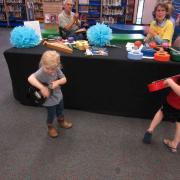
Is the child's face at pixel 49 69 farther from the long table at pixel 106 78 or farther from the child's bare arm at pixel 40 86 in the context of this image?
the long table at pixel 106 78

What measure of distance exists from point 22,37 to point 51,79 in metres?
0.84

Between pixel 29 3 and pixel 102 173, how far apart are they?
658 centimetres

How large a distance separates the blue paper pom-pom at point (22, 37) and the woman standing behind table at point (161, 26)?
1.48 meters

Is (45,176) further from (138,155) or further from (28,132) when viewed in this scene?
(138,155)

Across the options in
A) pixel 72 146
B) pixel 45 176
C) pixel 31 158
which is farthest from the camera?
pixel 72 146

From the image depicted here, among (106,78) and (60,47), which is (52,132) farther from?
(60,47)

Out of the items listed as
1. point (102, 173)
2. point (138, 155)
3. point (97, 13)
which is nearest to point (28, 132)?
point (102, 173)

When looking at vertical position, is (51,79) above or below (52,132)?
above

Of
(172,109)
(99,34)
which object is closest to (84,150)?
(172,109)

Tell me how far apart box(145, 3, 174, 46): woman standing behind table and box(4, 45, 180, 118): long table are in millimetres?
531

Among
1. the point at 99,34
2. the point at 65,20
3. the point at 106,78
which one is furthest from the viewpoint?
the point at 65,20

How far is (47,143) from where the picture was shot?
6.16ft

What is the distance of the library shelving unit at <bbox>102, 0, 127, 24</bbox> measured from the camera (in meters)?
6.61

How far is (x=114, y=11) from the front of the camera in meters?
6.82
